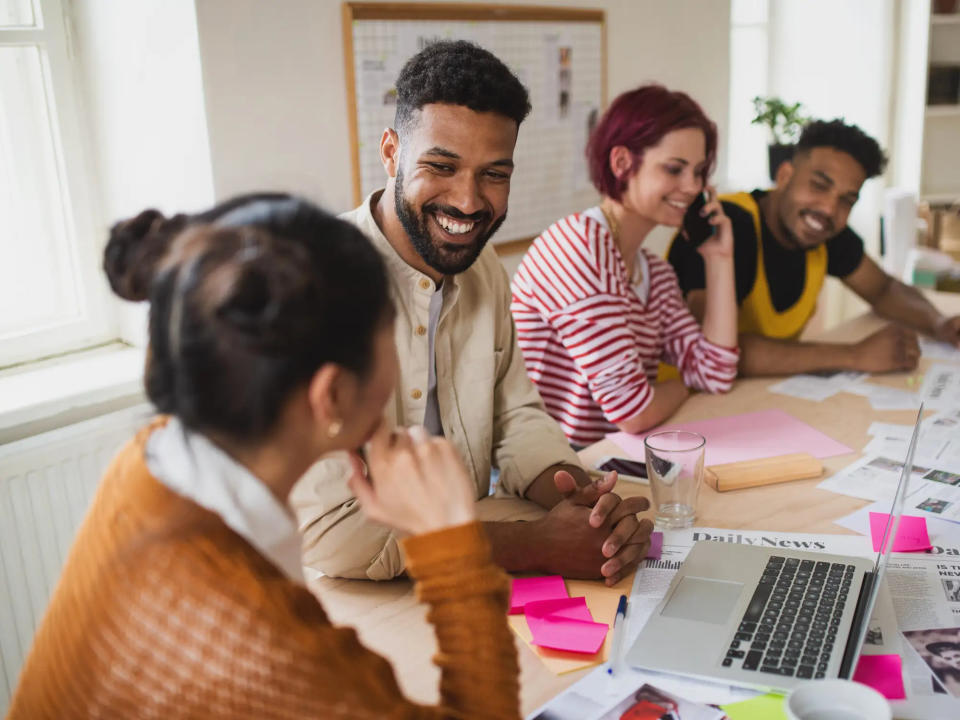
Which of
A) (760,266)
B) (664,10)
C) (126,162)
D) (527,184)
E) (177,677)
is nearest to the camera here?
(177,677)

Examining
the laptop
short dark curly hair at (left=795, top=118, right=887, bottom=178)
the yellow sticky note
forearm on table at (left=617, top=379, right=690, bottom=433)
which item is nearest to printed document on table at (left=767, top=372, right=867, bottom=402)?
forearm on table at (left=617, top=379, right=690, bottom=433)

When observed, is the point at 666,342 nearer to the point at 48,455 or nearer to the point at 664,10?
the point at 48,455

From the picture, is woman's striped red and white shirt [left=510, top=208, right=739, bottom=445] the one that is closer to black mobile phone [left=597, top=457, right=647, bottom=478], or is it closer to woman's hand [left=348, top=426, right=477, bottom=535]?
black mobile phone [left=597, top=457, right=647, bottom=478]

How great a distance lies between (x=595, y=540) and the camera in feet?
4.00

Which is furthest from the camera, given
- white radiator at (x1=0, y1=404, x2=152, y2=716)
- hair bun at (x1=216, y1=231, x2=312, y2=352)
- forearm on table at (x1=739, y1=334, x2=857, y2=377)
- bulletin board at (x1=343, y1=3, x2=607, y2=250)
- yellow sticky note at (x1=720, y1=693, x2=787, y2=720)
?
bulletin board at (x1=343, y1=3, x2=607, y2=250)

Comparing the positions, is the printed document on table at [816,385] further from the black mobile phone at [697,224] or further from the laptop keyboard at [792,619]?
the laptop keyboard at [792,619]

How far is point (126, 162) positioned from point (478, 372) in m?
1.07

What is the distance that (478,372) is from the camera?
60.7 inches

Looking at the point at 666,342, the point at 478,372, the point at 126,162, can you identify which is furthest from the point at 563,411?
the point at 126,162

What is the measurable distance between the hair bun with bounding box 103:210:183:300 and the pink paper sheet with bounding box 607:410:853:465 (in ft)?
3.44

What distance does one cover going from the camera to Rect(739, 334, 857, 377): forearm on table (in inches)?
83.9

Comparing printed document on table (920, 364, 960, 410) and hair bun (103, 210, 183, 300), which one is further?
printed document on table (920, 364, 960, 410)

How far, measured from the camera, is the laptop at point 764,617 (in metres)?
0.97

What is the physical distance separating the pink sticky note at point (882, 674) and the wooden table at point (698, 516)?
296 millimetres
